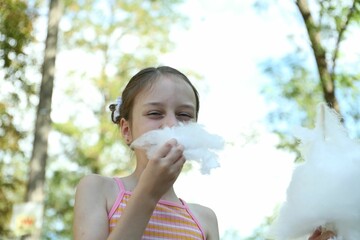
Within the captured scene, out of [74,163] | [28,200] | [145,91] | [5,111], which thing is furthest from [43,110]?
[74,163]

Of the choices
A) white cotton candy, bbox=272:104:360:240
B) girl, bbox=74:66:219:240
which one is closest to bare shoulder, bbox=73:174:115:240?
girl, bbox=74:66:219:240

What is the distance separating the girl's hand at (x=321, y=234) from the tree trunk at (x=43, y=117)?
17.7ft

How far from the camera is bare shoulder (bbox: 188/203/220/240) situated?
2.29 metres

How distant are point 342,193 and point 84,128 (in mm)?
14266

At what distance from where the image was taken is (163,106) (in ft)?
6.69

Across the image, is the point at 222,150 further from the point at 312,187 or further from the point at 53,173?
the point at 53,173

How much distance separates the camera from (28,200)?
7.24 meters

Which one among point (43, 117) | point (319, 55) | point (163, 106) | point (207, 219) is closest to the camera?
point (163, 106)

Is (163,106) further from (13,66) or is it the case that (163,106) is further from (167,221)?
(13,66)

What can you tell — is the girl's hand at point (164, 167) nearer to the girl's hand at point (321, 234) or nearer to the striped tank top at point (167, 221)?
the striped tank top at point (167, 221)

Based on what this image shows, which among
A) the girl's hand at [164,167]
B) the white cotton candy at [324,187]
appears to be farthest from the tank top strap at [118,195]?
the white cotton candy at [324,187]

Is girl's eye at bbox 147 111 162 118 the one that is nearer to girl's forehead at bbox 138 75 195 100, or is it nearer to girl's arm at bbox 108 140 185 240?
girl's forehead at bbox 138 75 195 100

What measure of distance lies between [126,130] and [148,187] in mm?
455

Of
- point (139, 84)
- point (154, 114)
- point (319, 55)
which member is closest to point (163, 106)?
point (154, 114)
